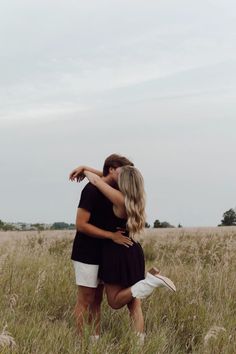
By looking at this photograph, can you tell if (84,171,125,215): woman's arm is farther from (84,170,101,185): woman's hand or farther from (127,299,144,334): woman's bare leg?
(127,299,144,334): woman's bare leg

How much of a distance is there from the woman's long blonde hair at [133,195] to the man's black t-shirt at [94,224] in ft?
0.87

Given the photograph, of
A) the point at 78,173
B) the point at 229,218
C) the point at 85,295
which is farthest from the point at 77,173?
the point at 229,218

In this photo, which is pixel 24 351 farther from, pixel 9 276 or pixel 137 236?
pixel 9 276

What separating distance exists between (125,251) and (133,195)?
500 mm

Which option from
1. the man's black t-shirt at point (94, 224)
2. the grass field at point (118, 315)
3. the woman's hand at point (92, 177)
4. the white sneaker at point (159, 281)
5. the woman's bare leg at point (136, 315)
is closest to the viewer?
the grass field at point (118, 315)

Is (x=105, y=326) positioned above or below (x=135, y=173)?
below

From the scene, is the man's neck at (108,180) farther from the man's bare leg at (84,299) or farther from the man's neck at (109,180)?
the man's bare leg at (84,299)

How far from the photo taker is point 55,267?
7.50m

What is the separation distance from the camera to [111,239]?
5258mm

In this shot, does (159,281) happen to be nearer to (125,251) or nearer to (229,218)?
(125,251)

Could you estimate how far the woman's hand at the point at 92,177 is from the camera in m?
5.17

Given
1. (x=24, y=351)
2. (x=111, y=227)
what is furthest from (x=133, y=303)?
(x=24, y=351)

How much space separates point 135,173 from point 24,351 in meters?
1.85

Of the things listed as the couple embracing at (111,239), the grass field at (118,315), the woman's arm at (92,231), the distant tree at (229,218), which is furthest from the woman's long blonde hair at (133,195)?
the distant tree at (229,218)
